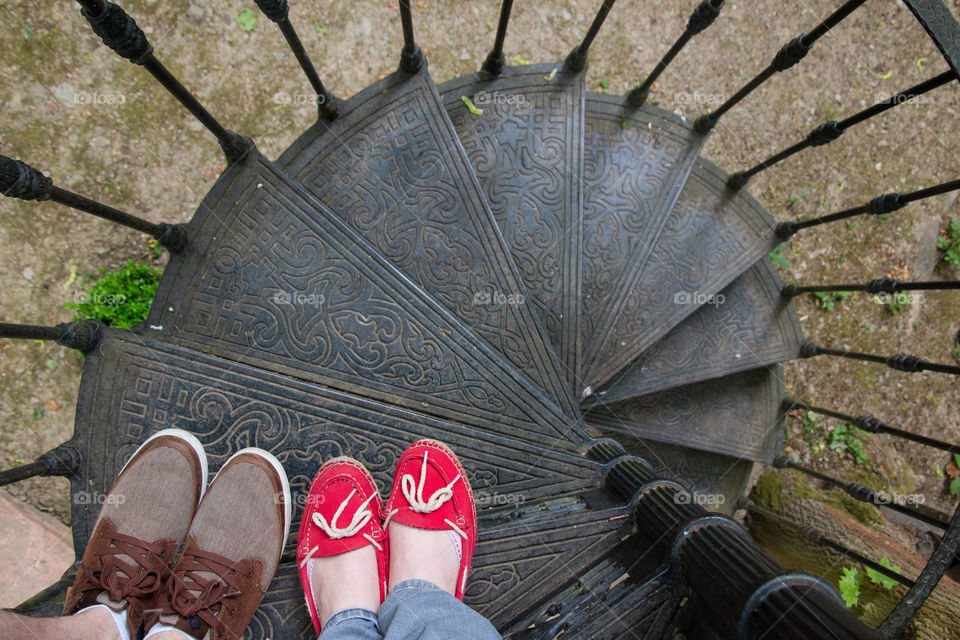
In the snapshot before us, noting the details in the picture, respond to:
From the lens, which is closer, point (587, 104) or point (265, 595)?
point (265, 595)

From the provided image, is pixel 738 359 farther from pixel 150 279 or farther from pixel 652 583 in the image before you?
pixel 150 279

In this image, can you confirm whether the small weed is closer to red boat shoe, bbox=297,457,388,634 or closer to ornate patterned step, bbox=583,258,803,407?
red boat shoe, bbox=297,457,388,634

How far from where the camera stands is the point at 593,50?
3826 millimetres

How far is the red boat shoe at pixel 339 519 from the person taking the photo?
1.93m

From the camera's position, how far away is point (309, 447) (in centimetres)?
209

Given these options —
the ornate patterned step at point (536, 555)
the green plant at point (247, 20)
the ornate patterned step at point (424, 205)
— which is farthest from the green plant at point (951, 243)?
the green plant at point (247, 20)

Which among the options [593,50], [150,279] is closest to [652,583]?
[150,279]

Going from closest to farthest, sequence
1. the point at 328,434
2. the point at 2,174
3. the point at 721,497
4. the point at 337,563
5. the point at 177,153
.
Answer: the point at 2,174, the point at 337,563, the point at 328,434, the point at 177,153, the point at 721,497

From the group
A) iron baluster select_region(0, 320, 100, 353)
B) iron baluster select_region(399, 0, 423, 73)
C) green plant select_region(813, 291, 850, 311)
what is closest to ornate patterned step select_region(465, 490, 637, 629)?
iron baluster select_region(0, 320, 100, 353)

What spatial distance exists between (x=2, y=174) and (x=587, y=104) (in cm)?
276

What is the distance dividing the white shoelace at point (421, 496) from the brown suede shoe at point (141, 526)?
2.74ft

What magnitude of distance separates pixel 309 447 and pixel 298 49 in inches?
64.1

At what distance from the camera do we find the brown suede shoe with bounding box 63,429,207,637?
1796 mm

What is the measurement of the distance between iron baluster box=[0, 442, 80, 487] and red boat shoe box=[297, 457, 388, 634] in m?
0.88
